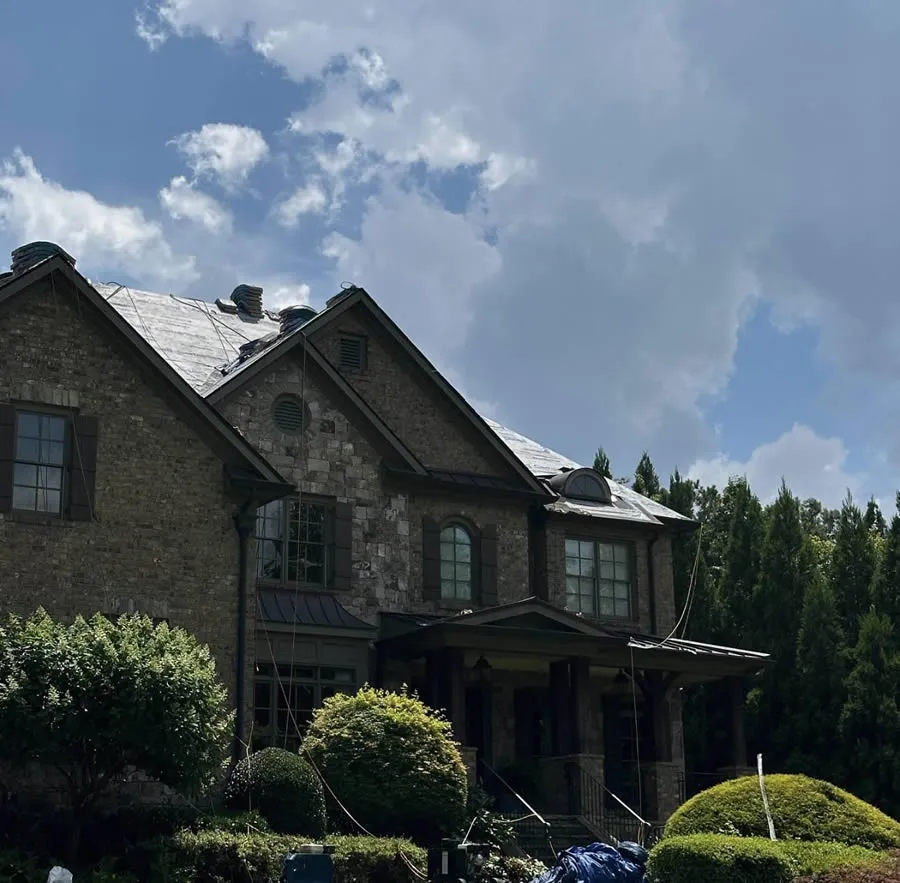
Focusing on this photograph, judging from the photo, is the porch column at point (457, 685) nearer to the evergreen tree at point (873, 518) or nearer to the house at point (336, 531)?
the house at point (336, 531)

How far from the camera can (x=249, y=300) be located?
34.6m

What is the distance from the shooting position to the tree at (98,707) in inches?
766

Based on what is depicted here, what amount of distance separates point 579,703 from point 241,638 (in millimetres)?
7014

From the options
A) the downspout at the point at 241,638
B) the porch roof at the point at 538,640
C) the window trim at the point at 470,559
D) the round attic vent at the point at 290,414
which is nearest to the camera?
the downspout at the point at 241,638

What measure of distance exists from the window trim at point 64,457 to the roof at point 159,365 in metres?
1.57

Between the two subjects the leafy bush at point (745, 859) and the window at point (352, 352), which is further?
the window at point (352, 352)

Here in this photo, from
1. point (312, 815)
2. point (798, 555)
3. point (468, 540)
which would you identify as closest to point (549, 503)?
point (468, 540)

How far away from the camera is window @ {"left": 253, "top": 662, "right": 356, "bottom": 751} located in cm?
2595

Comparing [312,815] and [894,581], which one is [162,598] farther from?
[894,581]

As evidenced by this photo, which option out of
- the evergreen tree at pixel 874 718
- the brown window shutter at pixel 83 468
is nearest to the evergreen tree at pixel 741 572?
the evergreen tree at pixel 874 718

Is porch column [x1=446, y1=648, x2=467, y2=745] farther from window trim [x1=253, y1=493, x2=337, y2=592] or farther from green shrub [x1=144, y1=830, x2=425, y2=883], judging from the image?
green shrub [x1=144, y1=830, x2=425, y2=883]

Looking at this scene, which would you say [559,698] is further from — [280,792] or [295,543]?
[280,792]

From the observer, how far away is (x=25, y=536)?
22781mm

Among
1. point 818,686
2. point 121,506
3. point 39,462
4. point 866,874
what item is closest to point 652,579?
point 818,686
